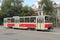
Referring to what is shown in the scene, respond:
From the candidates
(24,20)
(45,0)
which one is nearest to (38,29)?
(24,20)

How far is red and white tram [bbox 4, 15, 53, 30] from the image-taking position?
112 feet

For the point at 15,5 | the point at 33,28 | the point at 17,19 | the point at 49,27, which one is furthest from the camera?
the point at 15,5

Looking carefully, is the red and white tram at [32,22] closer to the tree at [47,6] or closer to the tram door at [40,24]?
the tram door at [40,24]

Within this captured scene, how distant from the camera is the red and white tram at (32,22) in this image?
3422 cm

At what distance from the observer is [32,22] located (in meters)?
36.6

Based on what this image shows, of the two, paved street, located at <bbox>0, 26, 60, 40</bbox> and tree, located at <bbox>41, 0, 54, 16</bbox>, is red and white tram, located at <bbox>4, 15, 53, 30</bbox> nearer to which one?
paved street, located at <bbox>0, 26, 60, 40</bbox>

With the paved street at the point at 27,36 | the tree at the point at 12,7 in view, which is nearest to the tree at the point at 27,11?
the tree at the point at 12,7

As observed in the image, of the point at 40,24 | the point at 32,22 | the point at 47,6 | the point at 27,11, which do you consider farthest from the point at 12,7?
the point at 40,24

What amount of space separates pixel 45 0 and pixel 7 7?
1988 centimetres

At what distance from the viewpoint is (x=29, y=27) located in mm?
37094

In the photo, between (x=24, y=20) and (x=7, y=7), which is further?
(x=7, y=7)

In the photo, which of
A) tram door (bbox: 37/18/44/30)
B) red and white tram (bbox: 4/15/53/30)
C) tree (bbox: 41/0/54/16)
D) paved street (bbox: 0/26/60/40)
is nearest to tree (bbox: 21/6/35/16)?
tree (bbox: 41/0/54/16)

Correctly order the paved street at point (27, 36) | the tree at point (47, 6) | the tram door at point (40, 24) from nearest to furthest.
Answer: the paved street at point (27, 36) → the tram door at point (40, 24) → the tree at point (47, 6)

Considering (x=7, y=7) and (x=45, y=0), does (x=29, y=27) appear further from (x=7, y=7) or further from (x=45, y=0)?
(x=7, y=7)
